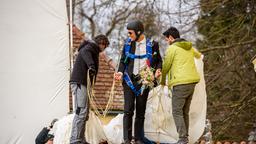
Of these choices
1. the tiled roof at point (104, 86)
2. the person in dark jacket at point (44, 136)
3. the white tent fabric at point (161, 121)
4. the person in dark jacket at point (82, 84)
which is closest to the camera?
the person in dark jacket at point (82, 84)

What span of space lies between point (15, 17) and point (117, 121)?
109 inches

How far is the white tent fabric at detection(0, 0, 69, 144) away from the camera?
10.6 m

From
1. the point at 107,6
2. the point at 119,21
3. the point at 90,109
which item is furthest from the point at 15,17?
the point at 119,21

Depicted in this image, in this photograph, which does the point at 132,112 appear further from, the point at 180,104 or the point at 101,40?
the point at 101,40

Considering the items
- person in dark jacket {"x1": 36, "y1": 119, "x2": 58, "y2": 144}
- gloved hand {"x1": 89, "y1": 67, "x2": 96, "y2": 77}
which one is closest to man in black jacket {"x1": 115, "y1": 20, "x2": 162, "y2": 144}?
gloved hand {"x1": 89, "y1": 67, "x2": 96, "y2": 77}

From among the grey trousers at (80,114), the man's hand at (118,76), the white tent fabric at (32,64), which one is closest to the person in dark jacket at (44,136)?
the white tent fabric at (32,64)

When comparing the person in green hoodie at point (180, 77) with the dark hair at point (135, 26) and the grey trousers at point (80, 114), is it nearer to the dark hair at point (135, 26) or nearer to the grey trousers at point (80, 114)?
the dark hair at point (135, 26)

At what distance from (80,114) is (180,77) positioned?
58.0 inches

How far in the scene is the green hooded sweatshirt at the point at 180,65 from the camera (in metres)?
8.66

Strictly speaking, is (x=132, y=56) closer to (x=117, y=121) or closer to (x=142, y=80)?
(x=142, y=80)

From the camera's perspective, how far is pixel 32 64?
10.7 metres

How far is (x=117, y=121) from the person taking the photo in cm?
952

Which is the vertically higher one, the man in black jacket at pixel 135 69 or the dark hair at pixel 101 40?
the dark hair at pixel 101 40

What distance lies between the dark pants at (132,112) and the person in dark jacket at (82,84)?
539 millimetres
